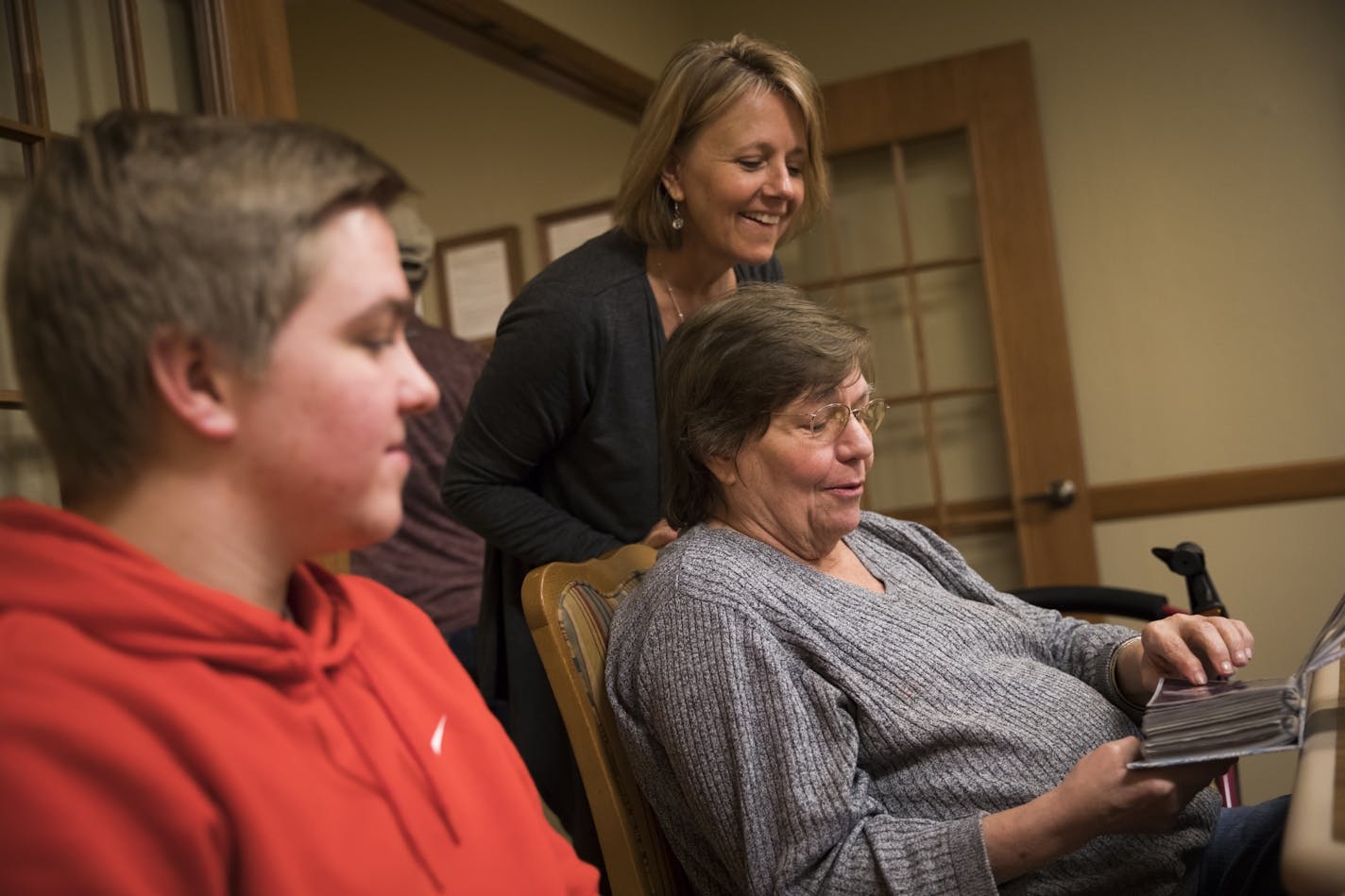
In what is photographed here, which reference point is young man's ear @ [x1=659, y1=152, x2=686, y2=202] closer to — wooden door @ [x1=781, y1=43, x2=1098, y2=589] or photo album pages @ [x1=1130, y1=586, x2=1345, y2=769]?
photo album pages @ [x1=1130, y1=586, x2=1345, y2=769]

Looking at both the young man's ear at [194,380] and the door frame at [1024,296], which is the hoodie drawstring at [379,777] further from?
the door frame at [1024,296]

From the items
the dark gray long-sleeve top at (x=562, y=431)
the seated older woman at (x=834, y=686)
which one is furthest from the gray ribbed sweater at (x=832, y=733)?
the dark gray long-sleeve top at (x=562, y=431)

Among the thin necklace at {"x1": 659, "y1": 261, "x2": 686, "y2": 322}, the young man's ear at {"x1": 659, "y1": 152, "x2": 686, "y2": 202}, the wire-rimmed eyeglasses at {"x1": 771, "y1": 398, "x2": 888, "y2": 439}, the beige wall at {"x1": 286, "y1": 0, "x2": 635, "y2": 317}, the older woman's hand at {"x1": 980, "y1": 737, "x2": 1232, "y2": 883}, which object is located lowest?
the older woman's hand at {"x1": 980, "y1": 737, "x2": 1232, "y2": 883}

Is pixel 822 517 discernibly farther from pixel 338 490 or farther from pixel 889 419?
pixel 889 419

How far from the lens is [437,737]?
2.89 feet

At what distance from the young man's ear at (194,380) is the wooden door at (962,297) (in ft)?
10.1

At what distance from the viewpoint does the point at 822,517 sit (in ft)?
4.83

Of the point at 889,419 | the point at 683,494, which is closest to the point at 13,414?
the point at 683,494

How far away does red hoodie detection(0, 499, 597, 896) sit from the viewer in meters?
0.62

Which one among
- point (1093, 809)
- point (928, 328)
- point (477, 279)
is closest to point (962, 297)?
point (928, 328)

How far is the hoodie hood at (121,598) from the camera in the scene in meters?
0.68

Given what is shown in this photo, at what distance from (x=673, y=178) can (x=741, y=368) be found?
0.56 meters

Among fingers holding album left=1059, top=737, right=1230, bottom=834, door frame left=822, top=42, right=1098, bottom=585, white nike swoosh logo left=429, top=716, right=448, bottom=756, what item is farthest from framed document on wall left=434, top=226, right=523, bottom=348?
white nike swoosh logo left=429, top=716, right=448, bottom=756

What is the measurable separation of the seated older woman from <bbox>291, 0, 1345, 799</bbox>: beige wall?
220cm
